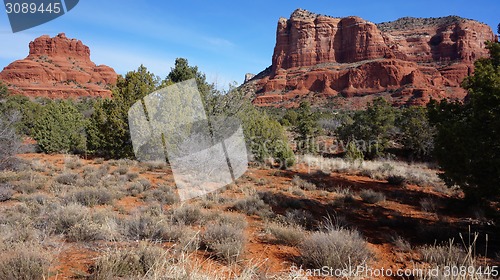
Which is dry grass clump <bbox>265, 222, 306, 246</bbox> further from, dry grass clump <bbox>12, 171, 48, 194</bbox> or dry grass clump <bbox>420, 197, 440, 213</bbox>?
dry grass clump <bbox>12, 171, 48, 194</bbox>

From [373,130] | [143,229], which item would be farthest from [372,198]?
[373,130]

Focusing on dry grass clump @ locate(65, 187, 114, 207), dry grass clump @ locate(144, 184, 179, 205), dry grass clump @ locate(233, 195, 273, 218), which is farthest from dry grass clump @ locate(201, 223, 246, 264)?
dry grass clump @ locate(65, 187, 114, 207)

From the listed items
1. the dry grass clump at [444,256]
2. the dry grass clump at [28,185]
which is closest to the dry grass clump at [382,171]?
the dry grass clump at [444,256]

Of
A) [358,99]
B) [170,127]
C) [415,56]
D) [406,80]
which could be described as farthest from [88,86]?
[415,56]

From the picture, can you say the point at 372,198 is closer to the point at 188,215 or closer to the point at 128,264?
the point at 188,215

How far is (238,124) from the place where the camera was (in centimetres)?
1426

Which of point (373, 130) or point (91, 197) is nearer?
point (91, 197)

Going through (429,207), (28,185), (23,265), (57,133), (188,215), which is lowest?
(429,207)

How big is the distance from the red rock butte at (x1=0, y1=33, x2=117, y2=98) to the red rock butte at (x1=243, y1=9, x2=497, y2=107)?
61.0 meters

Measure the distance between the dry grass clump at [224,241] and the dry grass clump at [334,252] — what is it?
1.10 m

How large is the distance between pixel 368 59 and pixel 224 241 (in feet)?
408

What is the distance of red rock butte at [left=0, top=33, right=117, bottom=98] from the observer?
3457 inches

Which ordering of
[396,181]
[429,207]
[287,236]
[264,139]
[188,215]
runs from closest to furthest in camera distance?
[287,236]
[188,215]
[429,207]
[396,181]
[264,139]

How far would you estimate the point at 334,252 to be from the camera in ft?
13.9
